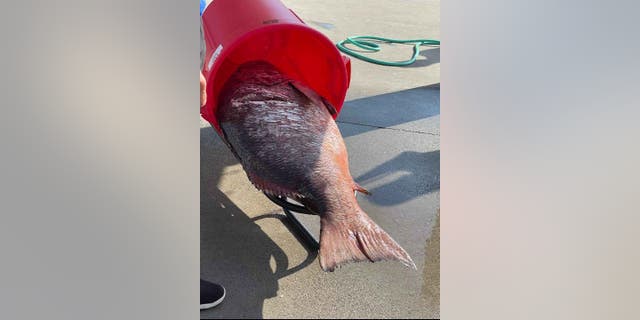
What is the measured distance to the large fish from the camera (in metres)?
1.41

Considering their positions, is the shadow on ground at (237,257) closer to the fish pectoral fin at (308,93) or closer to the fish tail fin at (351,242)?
the fish tail fin at (351,242)

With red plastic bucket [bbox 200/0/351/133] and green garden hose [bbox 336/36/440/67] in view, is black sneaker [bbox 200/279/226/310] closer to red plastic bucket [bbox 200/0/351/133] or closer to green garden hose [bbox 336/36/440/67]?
red plastic bucket [bbox 200/0/351/133]

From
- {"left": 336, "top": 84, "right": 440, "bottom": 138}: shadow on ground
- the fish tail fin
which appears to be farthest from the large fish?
{"left": 336, "top": 84, "right": 440, "bottom": 138}: shadow on ground

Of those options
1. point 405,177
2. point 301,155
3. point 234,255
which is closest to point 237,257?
point 234,255

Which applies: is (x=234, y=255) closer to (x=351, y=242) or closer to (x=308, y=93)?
(x=351, y=242)

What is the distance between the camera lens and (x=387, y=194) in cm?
209

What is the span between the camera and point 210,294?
1.44 metres

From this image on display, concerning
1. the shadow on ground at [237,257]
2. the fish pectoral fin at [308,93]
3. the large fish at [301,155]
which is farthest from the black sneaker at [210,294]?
the fish pectoral fin at [308,93]
